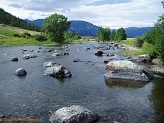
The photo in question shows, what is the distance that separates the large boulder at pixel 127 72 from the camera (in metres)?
40.5

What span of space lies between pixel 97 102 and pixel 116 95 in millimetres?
4461

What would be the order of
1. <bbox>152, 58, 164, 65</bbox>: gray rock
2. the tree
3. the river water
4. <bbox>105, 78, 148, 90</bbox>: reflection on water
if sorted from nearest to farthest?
1. the river water
2. <bbox>105, 78, 148, 90</bbox>: reflection on water
3. <bbox>152, 58, 164, 65</bbox>: gray rock
4. the tree

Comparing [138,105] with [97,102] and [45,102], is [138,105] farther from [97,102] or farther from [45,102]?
[45,102]

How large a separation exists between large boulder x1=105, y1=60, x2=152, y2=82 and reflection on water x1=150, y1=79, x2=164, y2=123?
2.44m

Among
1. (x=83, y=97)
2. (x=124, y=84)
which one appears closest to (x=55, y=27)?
(x=124, y=84)

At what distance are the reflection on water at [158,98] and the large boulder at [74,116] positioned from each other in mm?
6652

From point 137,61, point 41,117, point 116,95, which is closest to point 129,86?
point 116,95

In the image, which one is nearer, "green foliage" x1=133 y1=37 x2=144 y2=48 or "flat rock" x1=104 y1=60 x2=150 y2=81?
"flat rock" x1=104 y1=60 x2=150 y2=81

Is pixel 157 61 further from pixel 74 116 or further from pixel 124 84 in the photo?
pixel 74 116

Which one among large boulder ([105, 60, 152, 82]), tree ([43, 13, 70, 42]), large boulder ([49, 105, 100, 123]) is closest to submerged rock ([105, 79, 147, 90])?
large boulder ([105, 60, 152, 82])

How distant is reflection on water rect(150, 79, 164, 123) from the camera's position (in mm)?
23756

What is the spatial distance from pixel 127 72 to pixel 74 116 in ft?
72.3

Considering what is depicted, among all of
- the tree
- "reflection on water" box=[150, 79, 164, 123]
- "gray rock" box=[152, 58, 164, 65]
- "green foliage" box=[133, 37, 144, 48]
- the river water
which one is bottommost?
the river water

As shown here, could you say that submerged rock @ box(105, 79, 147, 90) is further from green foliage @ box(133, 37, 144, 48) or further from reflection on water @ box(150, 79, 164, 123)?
green foliage @ box(133, 37, 144, 48)
